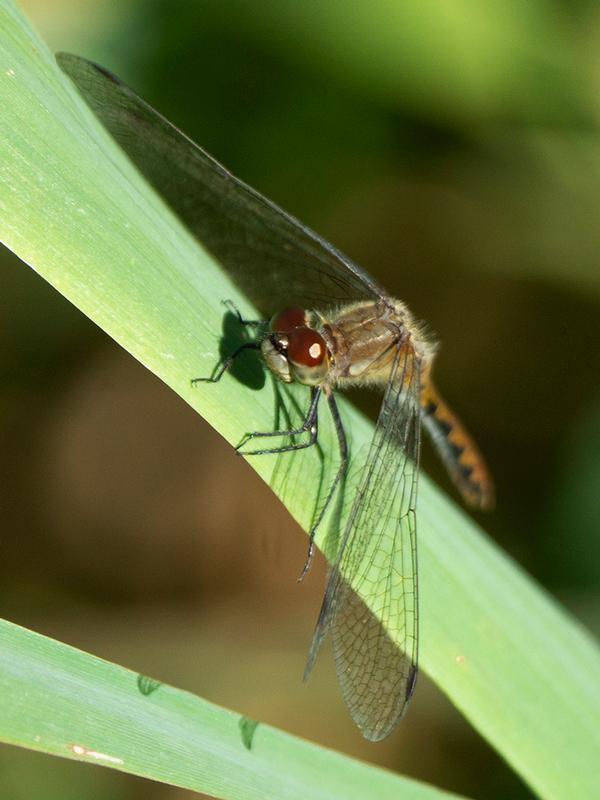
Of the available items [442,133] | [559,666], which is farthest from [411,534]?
[442,133]

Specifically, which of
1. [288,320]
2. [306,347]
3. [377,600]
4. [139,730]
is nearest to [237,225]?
[288,320]

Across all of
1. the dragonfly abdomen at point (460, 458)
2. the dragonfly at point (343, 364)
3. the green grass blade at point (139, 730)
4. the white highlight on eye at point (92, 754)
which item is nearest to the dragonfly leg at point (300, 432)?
the dragonfly at point (343, 364)

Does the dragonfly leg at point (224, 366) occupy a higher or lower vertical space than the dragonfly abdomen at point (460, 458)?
higher

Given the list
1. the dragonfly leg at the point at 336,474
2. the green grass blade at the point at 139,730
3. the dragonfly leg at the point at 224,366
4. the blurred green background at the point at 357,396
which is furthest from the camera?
the blurred green background at the point at 357,396

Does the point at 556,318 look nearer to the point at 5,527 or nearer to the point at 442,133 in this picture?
the point at 442,133

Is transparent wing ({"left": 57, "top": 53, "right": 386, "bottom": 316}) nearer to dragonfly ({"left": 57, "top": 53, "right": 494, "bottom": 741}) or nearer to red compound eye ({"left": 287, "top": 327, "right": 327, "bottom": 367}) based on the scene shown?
dragonfly ({"left": 57, "top": 53, "right": 494, "bottom": 741})

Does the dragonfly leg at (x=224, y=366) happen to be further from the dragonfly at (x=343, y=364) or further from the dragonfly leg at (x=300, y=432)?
the dragonfly leg at (x=300, y=432)

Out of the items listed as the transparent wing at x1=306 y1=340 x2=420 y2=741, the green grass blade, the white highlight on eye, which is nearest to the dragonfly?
the transparent wing at x1=306 y1=340 x2=420 y2=741
